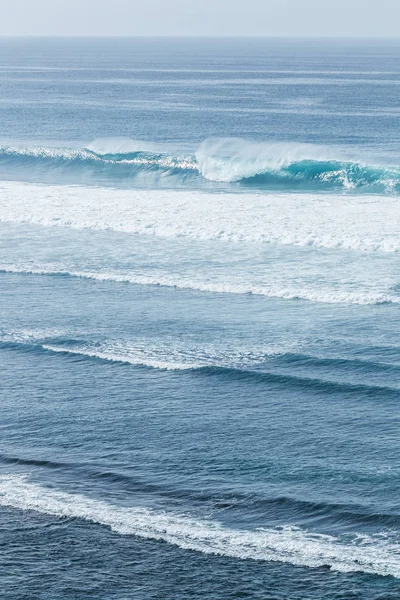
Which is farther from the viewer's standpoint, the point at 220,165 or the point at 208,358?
the point at 220,165

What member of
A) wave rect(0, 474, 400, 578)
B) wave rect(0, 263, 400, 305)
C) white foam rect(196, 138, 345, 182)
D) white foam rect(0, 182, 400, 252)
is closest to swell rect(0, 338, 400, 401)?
wave rect(0, 263, 400, 305)

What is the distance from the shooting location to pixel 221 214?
38781 millimetres

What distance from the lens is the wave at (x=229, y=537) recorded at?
45.8 feet

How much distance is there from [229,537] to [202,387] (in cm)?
606

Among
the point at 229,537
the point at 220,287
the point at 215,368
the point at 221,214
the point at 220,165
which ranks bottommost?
the point at 229,537

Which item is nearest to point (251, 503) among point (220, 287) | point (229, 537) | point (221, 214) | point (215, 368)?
point (229, 537)

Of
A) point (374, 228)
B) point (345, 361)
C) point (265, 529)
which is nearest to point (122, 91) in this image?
point (374, 228)

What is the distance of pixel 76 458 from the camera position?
17.4m

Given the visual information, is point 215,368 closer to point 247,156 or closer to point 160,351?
point 160,351

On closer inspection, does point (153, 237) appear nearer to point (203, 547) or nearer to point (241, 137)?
point (203, 547)

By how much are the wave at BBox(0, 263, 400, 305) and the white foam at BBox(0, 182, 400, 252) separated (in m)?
5.84

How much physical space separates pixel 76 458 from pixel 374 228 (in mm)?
19949

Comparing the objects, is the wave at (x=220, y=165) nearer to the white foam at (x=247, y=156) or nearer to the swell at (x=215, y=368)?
the white foam at (x=247, y=156)

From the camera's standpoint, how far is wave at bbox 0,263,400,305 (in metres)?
26.3
